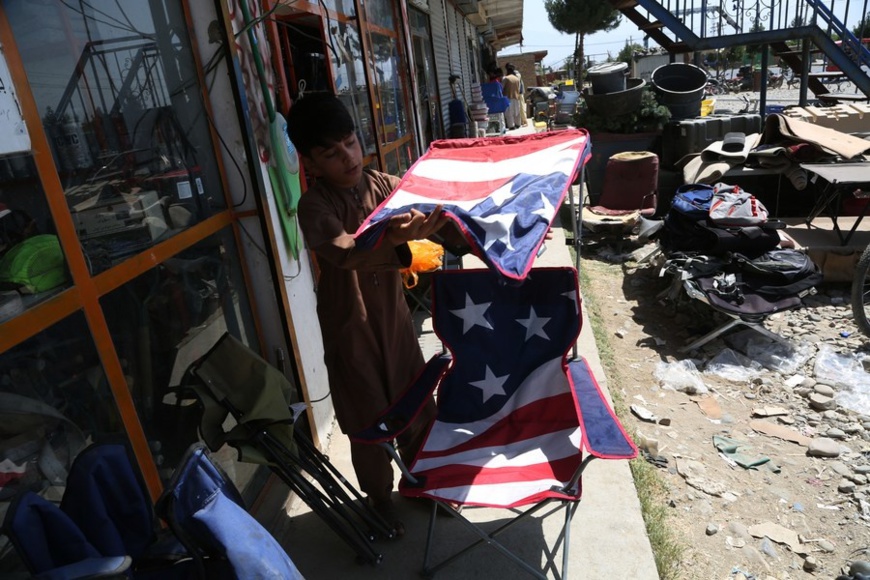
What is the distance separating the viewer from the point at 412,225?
1980 millimetres

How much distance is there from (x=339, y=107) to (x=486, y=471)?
1.49 meters

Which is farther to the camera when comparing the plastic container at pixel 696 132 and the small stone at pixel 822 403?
the plastic container at pixel 696 132

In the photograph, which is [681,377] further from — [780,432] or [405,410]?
[405,410]

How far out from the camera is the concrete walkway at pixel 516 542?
2.41 m

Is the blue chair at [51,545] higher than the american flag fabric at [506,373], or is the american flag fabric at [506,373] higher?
the blue chair at [51,545]

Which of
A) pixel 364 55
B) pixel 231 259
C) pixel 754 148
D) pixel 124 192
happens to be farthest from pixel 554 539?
pixel 754 148

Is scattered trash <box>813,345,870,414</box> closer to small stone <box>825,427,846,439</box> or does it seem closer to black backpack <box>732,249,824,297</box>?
small stone <box>825,427,846,439</box>

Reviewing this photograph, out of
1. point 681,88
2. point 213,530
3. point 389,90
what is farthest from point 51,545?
point 681,88

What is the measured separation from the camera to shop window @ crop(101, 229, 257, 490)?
6.62 feet

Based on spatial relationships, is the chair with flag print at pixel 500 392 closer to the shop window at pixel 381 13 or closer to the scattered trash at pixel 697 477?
the scattered trash at pixel 697 477

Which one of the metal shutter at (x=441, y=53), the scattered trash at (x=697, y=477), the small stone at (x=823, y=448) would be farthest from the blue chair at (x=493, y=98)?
the scattered trash at (x=697, y=477)

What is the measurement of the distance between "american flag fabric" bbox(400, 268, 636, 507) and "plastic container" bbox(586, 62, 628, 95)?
6.45m

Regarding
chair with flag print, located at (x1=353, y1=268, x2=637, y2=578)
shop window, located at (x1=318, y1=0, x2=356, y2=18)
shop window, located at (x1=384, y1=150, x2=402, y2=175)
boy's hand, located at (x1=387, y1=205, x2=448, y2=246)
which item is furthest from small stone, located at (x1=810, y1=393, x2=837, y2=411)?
shop window, located at (x1=318, y1=0, x2=356, y2=18)

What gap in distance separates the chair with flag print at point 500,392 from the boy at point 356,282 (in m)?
0.13
